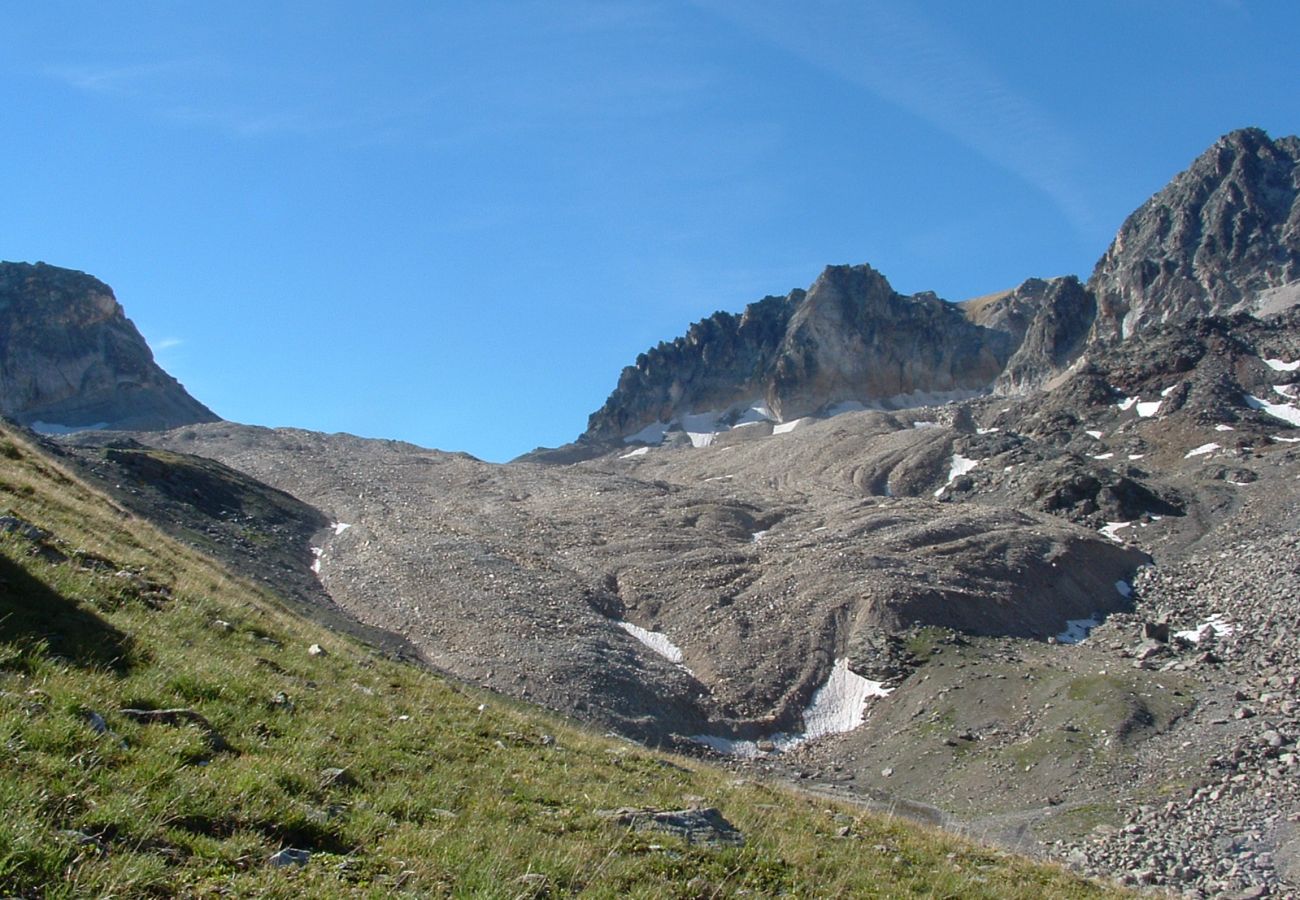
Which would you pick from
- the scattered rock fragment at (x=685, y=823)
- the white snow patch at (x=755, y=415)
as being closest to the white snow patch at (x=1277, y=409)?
the white snow patch at (x=755, y=415)

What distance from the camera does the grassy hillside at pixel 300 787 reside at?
7.86 meters

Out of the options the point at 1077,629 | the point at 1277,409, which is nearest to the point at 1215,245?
the point at 1277,409

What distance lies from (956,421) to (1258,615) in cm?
9072

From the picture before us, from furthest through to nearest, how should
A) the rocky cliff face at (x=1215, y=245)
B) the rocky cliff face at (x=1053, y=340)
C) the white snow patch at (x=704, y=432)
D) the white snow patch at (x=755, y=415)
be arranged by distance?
the white snow patch at (x=755, y=415)
the white snow patch at (x=704, y=432)
the rocky cliff face at (x=1053, y=340)
the rocky cliff face at (x=1215, y=245)

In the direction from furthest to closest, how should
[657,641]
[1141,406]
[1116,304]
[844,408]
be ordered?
[844,408], [1116,304], [1141,406], [657,641]

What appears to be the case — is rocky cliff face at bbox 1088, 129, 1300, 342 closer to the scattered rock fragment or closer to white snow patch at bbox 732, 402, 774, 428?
white snow patch at bbox 732, 402, 774, 428

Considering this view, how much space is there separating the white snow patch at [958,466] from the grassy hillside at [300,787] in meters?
92.6

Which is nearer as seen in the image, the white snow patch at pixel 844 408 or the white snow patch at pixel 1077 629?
the white snow patch at pixel 1077 629

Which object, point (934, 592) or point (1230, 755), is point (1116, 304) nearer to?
point (934, 592)

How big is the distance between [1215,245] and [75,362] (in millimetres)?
182543

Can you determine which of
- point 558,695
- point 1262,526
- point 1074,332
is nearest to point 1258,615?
point 1262,526

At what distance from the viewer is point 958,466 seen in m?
110

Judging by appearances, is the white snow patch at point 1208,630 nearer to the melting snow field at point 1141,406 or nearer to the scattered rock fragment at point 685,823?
the scattered rock fragment at point 685,823

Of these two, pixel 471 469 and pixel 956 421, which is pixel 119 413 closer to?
pixel 471 469
